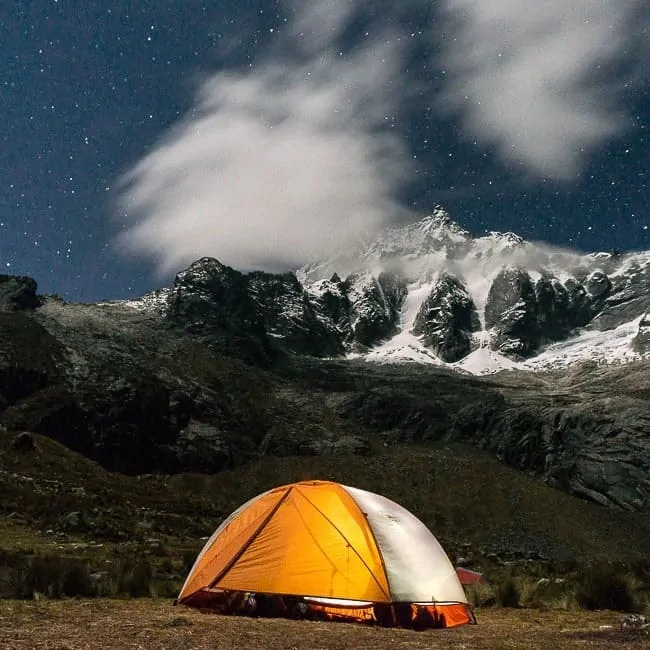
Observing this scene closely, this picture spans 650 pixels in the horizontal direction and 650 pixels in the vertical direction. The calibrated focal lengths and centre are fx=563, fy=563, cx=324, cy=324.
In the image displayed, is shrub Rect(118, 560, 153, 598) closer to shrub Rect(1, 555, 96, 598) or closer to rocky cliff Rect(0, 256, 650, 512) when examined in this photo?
shrub Rect(1, 555, 96, 598)

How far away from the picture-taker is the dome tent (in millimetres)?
10461

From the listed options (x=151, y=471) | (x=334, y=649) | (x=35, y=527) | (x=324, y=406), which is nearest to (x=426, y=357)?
(x=324, y=406)

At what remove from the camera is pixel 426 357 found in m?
195

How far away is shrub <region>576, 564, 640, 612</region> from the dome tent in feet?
15.2

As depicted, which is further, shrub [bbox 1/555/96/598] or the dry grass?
shrub [bbox 1/555/96/598]

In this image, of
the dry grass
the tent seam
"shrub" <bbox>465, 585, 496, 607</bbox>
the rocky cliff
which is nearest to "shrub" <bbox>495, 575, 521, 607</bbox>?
"shrub" <bbox>465, 585, 496, 607</bbox>

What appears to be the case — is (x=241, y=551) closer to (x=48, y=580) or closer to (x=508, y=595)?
(x=48, y=580)

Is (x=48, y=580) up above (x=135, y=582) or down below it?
above

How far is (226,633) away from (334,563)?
2.80 metres

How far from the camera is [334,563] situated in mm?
10602

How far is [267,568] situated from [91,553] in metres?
10.7

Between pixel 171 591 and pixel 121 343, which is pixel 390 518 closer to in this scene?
pixel 171 591

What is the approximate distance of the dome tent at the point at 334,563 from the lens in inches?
412

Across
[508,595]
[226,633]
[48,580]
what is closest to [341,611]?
[226,633]
